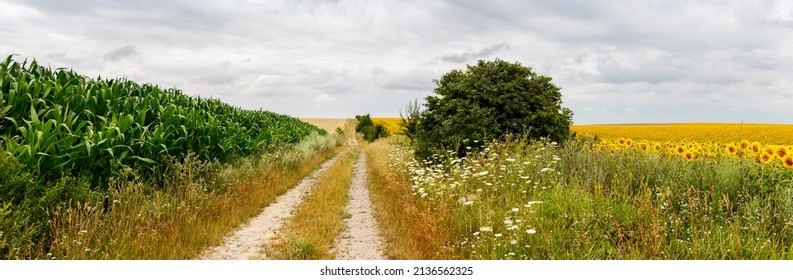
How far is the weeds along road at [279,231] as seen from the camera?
734 cm

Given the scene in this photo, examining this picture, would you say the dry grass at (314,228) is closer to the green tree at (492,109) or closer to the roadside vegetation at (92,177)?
the roadside vegetation at (92,177)

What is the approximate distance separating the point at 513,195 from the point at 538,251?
86.2 inches

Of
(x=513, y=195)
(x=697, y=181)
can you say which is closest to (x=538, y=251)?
(x=513, y=195)

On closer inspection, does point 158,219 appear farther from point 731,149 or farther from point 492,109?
point 731,149

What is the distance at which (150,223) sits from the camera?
24.2ft

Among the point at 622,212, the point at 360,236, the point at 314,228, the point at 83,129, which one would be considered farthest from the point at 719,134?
the point at 83,129

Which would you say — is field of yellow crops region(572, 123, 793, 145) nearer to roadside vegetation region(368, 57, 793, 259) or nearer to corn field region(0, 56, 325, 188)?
roadside vegetation region(368, 57, 793, 259)

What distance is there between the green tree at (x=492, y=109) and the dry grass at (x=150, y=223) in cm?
599

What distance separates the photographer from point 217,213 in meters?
9.48

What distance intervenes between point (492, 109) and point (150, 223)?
957cm

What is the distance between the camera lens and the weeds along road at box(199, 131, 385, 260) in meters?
7.34

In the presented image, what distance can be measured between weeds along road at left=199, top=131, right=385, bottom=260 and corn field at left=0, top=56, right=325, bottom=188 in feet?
6.50

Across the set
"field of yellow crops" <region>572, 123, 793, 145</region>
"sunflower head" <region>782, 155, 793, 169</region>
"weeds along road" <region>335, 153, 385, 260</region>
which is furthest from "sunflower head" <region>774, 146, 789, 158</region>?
"field of yellow crops" <region>572, 123, 793, 145</region>

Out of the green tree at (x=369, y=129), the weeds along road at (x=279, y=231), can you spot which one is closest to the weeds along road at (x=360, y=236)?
the weeds along road at (x=279, y=231)
